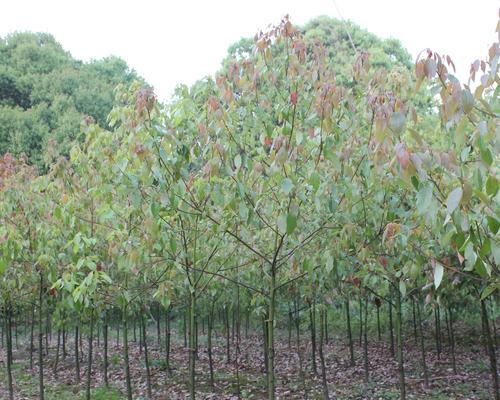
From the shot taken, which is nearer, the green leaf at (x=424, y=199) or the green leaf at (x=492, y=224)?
the green leaf at (x=424, y=199)

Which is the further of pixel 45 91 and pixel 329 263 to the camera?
pixel 45 91

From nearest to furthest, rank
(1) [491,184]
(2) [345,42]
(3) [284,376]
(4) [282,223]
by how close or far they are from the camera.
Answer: (1) [491,184]
(4) [282,223]
(3) [284,376]
(2) [345,42]

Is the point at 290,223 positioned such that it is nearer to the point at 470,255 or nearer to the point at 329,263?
the point at 329,263

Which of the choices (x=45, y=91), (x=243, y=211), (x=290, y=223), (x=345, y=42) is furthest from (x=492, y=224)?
(x=45, y=91)

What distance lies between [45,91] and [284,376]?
1747 cm

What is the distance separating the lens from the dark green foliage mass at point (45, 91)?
2003 centimetres

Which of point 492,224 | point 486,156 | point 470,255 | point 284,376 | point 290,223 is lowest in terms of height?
point 284,376

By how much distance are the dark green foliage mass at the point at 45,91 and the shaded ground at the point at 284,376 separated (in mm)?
8982

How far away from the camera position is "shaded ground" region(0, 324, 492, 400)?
30.2 ft

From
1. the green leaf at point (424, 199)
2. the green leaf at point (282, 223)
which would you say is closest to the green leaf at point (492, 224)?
the green leaf at point (424, 199)

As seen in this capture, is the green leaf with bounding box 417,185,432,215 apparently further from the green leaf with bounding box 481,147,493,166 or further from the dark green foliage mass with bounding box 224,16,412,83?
the dark green foliage mass with bounding box 224,16,412,83

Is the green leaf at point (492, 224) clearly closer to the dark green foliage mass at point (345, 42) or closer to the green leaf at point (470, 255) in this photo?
the green leaf at point (470, 255)

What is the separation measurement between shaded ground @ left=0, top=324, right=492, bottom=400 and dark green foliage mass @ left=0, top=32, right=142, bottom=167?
8982 mm

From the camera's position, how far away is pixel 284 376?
10.7 metres
